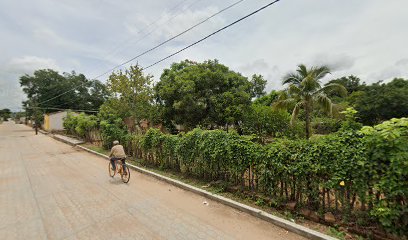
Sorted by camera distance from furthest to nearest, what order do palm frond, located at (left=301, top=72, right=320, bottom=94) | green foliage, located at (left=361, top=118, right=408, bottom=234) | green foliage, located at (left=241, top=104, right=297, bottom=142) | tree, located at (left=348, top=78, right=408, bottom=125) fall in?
tree, located at (left=348, top=78, right=408, bottom=125), green foliage, located at (left=241, top=104, right=297, bottom=142), palm frond, located at (left=301, top=72, right=320, bottom=94), green foliage, located at (left=361, top=118, right=408, bottom=234)

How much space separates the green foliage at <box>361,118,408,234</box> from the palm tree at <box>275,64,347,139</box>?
1040cm

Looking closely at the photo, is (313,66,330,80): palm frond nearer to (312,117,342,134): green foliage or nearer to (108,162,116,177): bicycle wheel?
(312,117,342,134): green foliage

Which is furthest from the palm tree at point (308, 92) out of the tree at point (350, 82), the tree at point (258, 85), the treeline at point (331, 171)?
the tree at point (350, 82)

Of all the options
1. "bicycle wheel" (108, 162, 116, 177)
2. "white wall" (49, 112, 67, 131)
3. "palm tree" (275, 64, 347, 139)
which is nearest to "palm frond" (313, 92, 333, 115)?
"palm tree" (275, 64, 347, 139)

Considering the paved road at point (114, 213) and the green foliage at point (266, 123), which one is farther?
the green foliage at point (266, 123)

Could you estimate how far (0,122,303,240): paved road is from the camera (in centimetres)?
458

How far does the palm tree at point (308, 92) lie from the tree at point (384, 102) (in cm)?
1450

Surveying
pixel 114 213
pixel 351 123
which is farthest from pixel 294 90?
pixel 114 213

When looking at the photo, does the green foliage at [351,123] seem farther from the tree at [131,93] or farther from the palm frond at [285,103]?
the tree at [131,93]

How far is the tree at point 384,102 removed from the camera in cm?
2323

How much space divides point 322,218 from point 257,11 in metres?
5.44

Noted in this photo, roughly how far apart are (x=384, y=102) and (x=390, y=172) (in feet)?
86.5

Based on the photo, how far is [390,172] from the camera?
3600 millimetres

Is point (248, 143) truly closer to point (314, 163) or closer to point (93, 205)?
point (314, 163)
